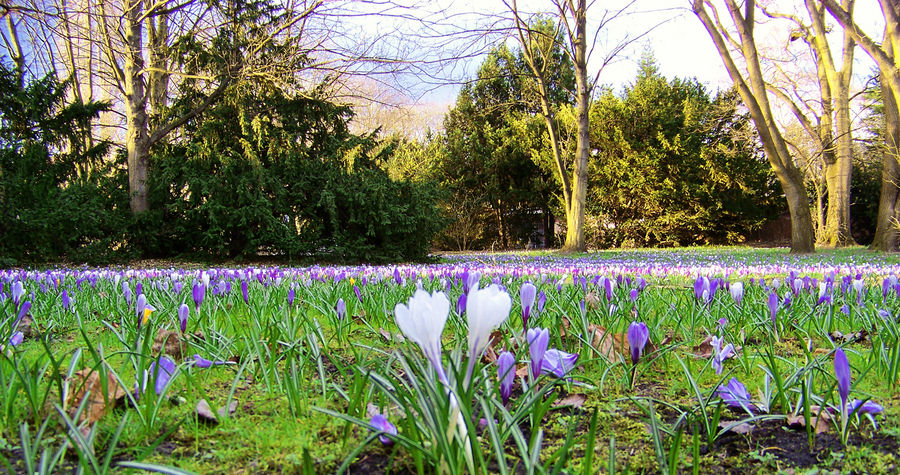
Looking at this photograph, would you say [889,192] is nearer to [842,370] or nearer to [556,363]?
[842,370]

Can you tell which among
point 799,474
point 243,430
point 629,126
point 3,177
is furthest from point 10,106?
point 629,126

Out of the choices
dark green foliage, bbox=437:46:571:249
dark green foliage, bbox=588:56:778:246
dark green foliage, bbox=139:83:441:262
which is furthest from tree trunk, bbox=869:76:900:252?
dark green foliage, bbox=139:83:441:262

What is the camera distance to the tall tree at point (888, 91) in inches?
461

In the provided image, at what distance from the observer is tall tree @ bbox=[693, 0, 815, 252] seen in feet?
36.6

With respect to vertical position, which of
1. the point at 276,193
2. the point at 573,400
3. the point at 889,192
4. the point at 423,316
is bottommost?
the point at 573,400

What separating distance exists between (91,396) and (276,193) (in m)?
10.3

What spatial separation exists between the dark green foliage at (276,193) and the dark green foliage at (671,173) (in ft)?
33.8

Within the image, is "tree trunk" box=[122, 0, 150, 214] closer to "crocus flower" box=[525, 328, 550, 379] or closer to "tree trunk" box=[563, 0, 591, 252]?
"tree trunk" box=[563, 0, 591, 252]

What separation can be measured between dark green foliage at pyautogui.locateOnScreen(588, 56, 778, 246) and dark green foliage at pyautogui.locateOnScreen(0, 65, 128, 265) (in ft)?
49.9

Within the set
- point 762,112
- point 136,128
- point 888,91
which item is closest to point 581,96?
point 762,112

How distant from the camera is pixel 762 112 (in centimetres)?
1112

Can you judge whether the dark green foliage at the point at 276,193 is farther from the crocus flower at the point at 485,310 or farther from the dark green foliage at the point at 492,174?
the crocus flower at the point at 485,310

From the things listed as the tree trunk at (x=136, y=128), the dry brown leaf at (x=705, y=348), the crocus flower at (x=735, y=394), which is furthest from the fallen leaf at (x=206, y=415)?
the tree trunk at (x=136, y=128)

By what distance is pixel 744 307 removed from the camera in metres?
2.30
